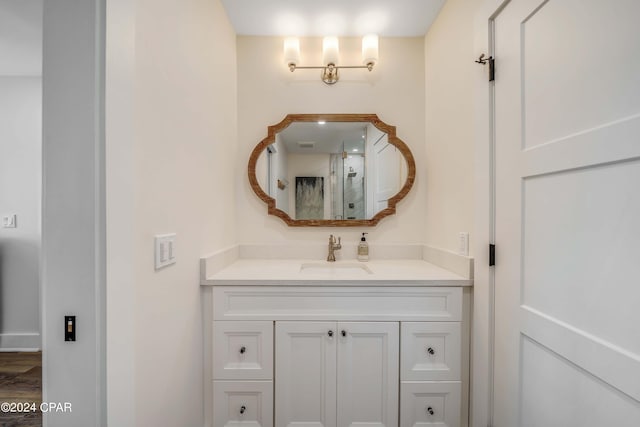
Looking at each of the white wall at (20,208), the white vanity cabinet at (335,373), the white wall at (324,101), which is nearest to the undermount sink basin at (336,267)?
the white wall at (324,101)

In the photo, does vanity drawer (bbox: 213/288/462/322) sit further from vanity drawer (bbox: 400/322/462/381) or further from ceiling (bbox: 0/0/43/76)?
ceiling (bbox: 0/0/43/76)

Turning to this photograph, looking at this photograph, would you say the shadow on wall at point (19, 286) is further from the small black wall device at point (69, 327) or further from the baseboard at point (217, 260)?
the small black wall device at point (69, 327)

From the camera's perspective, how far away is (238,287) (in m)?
1.32

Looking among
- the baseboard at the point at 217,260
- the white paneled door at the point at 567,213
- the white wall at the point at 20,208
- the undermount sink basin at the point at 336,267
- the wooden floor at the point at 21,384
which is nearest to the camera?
the white paneled door at the point at 567,213

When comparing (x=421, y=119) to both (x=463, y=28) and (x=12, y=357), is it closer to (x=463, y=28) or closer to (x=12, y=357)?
(x=463, y=28)

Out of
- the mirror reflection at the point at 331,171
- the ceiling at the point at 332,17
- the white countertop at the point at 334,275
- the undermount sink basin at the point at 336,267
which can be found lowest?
the undermount sink basin at the point at 336,267

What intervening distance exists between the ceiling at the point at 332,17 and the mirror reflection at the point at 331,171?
582 mm

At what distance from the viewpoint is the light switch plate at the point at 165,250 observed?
36.7 inches

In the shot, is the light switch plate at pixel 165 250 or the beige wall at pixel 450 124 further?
the beige wall at pixel 450 124

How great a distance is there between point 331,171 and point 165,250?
117 centimetres

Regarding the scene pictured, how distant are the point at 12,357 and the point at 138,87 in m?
2.81

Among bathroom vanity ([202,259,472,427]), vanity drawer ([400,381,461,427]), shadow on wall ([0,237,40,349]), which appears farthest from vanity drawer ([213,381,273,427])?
shadow on wall ([0,237,40,349])

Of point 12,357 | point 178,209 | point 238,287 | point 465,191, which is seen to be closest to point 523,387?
point 465,191

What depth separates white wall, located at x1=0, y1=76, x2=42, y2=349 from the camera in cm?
229
